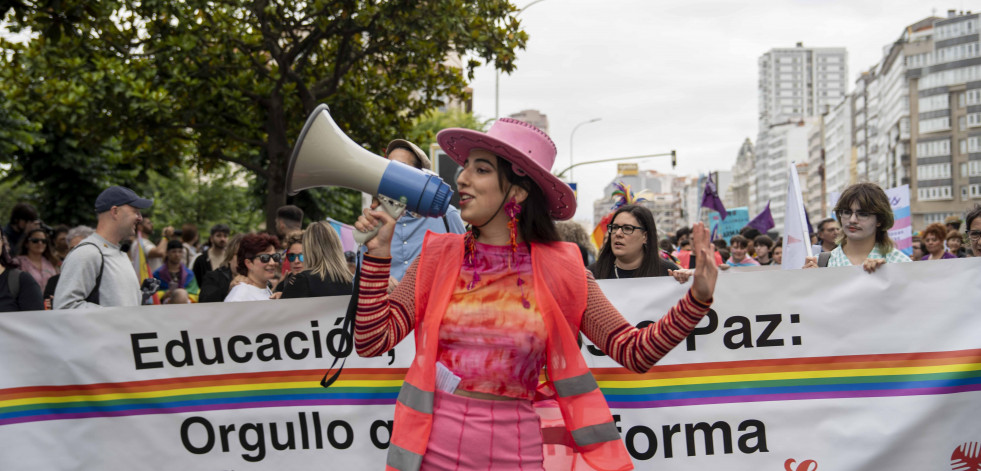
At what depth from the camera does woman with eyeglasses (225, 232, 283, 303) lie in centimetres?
570

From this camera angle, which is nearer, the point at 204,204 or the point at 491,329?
the point at 491,329

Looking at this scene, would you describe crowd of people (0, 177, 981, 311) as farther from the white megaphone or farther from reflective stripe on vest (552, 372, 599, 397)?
reflective stripe on vest (552, 372, 599, 397)

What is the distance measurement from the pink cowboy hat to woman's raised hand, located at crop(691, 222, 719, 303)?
18.4 inches

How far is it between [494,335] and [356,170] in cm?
63

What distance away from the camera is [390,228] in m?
2.50

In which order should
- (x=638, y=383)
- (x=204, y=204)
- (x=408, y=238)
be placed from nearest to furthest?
(x=638, y=383) → (x=408, y=238) → (x=204, y=204)

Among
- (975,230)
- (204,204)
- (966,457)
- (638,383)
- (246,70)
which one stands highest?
(246,70)

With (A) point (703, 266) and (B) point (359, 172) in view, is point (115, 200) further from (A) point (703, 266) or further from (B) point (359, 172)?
(A) point (703, 266)

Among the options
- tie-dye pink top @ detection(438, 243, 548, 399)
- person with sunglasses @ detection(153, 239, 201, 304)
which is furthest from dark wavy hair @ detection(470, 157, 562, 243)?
person with sunglasses @ detection(153, 239, 201, 304)

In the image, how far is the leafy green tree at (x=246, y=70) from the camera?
1153 centimetres

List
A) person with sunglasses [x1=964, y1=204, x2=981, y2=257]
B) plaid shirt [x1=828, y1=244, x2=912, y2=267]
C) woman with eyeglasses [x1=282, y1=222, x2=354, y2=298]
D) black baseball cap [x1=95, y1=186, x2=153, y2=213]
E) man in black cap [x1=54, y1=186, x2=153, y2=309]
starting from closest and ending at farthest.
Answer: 1. plaid shirt [x1=828, y1=244, x2=912, y2=267]
2. person with sunglasses [x1=964, y1=204, x2=981, y2=257]
3. man in black cap [x1=54, y1=186, x2=153, y2=309]
4. woman with eyeglasses [x1=282, y1=222, x2=354, y2=298]
5. black baseball cap [x1=95, y1=186, x2=153, y2=213]

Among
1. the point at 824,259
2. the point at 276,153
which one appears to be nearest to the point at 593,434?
the point at 824,259

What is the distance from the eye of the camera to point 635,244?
5.12 m

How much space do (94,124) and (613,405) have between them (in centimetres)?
1007
